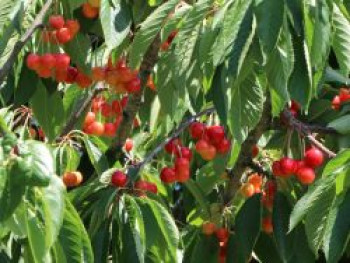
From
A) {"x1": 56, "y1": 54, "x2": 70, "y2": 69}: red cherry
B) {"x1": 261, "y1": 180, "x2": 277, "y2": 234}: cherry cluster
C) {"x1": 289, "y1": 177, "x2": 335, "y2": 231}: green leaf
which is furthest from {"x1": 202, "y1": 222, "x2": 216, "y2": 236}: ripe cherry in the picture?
{"x1": 56, "y1": 54, "x2": 70, "y2": 69}: red cherry

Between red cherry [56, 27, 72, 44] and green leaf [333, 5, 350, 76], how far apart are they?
1.99 feet

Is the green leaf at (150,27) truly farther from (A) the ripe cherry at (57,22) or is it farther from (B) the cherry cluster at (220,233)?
(B) the cherry cluster at (220,233)

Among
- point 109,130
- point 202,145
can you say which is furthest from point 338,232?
point 109,130

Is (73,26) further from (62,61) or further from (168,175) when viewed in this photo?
(168,175)

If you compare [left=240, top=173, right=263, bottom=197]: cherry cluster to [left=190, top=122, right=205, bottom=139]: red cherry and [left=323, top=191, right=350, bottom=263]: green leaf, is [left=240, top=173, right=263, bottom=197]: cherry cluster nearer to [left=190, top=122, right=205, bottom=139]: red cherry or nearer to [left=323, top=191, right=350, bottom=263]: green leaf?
[left=190, top=122, right=205, bottom=139]: red cherry

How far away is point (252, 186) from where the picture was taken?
97.6 inches

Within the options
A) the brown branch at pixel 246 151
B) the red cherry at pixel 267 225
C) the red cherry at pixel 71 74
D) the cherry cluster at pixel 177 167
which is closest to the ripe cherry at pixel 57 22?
the red cherry at pixel 71 74

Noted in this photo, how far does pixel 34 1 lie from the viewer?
6.59ft

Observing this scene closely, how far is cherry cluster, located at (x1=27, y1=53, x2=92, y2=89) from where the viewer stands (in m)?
1.97

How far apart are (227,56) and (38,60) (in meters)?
0.65

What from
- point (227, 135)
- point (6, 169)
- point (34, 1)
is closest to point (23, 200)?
point (6, 169)

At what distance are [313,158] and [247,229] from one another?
0.89ft

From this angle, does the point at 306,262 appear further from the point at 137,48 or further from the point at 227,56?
the point at 227,56

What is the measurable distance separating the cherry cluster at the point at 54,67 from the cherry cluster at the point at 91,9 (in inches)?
4.4
